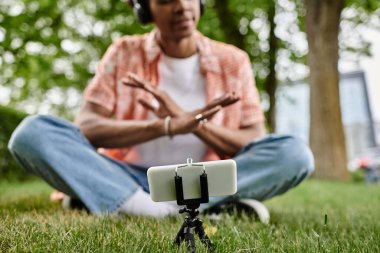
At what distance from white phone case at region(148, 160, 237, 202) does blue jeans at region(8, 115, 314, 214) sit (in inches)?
48.1

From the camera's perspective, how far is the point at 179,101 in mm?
3068

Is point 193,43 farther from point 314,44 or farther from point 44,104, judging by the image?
point 44,104

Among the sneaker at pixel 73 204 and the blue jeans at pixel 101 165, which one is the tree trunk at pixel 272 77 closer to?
the blue jeans at pixel 101 165

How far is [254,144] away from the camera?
2836 millimetres

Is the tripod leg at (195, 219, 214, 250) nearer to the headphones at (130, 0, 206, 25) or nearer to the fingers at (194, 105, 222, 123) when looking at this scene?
the fingers at (194, 105, 222, 123)

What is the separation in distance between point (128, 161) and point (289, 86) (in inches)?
586

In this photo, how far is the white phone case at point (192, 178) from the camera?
1.34m

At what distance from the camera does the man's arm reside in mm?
2598

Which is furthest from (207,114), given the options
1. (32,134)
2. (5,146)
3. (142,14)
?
(5,146)

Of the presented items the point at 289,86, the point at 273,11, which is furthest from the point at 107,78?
the point at 289,86

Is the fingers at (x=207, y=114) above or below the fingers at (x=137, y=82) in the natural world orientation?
below

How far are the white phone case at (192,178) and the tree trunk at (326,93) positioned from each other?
881cm

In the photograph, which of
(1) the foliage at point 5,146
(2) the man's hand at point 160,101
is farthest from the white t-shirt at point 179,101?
(1) the foliage at point 5,146

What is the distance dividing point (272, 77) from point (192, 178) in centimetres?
1386
